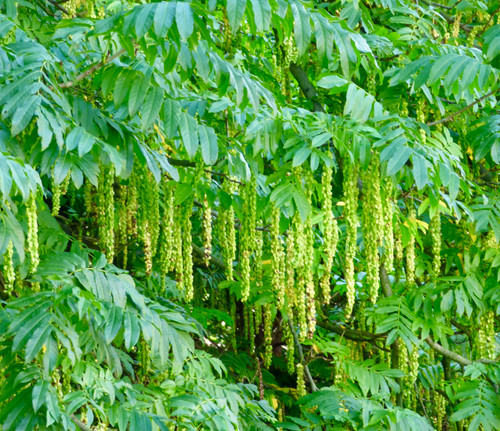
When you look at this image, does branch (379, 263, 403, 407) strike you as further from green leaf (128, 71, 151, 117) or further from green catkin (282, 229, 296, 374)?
green leaf (128, 71, 151, 117)

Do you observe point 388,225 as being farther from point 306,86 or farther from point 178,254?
point 306,86

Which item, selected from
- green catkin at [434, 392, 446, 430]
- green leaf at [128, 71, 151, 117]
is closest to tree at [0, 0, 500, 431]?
green leaf at [128, 71, 151, 117]

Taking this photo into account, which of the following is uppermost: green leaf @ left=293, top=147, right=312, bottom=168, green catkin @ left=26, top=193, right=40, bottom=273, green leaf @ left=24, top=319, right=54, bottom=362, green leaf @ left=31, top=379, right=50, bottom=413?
green leaf @ left=293, top=147, right=312, bottom=168

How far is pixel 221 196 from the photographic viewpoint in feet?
10.0

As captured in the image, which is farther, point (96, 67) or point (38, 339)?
point (96, 67)

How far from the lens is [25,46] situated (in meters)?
2.70

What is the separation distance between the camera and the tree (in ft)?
8.20

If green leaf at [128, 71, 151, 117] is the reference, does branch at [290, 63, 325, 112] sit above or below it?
above

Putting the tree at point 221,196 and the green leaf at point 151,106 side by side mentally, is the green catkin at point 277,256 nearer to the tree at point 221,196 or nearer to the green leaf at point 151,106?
the tree at point 221,196

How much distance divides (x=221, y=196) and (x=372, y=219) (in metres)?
0.62

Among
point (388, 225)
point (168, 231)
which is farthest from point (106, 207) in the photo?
point (388, 225)

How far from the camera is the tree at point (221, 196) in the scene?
2500 millimetres

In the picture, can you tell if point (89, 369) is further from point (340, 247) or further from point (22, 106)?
point (340, 247)

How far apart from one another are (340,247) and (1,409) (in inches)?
88.0
